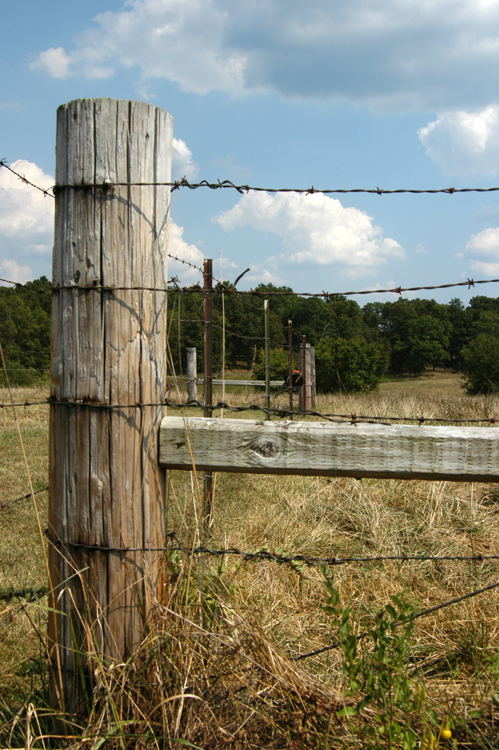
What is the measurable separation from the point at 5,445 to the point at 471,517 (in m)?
6.34

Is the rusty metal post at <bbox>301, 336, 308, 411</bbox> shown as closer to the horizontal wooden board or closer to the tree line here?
the tree line

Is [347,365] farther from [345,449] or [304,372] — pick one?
[345,449]

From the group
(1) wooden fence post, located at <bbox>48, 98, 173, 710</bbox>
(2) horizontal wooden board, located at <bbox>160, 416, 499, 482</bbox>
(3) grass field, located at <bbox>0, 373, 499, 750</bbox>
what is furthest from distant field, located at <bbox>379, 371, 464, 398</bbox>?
(1) wooden fence post, located at <bbox>48, 98, 173, 710</bbox>

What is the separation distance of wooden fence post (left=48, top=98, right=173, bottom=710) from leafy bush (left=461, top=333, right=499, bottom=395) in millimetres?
13355

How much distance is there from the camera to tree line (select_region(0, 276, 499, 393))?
14627 mm

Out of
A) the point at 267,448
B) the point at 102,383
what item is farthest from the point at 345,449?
the point at 102,383

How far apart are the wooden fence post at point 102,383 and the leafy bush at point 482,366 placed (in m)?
13.4

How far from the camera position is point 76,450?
1524mm

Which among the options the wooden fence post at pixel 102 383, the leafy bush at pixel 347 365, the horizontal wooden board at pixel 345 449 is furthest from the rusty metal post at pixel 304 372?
the wooden fence post at pixel 102 383

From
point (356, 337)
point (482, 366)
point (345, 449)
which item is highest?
point (356, 337)

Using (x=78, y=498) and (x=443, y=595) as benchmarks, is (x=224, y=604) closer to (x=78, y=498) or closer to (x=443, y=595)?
(x=78, y=498)

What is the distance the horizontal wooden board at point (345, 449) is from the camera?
4.95 ft

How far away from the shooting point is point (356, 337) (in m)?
31.7

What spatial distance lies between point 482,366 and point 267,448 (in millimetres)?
13937
